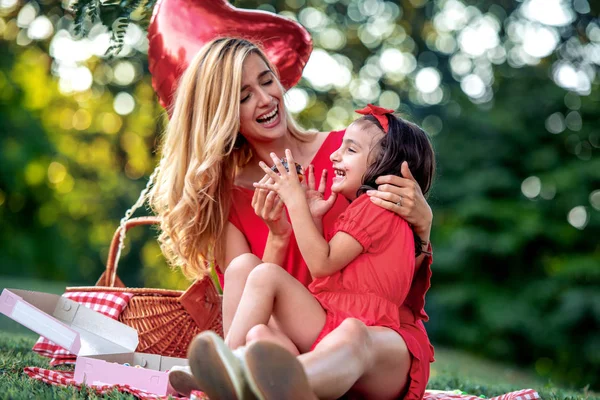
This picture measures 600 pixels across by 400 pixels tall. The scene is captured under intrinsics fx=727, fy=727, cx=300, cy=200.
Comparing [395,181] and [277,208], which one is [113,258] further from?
[395,181]

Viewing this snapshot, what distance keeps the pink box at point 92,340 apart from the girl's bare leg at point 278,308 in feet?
1.32

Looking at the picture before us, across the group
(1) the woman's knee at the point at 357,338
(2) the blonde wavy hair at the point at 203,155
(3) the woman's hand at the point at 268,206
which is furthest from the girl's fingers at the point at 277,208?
(1) the woman's knee at the point at 357,338

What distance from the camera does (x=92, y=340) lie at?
9.32 feet

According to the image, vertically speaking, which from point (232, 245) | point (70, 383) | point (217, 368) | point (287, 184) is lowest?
point (70, 383)

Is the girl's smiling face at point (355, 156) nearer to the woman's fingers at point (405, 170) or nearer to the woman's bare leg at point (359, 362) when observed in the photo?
the woman's fingers at point (405, 170)

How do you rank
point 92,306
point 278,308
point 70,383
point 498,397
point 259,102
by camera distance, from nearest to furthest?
point 278,308 < point 70,383 < point 498,397 < point 259,102 < point 92,306

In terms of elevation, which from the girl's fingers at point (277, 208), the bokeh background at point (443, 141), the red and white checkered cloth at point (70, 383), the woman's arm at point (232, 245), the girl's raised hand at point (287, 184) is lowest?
the bokeh background at point (443, 141)

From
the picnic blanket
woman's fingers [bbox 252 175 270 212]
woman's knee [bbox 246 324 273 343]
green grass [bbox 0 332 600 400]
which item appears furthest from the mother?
green grass [bbox 0 332 600 400]

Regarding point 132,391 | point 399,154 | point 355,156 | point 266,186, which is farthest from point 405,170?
point 132,391

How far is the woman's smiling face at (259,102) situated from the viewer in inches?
109

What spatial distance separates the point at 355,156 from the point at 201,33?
1.26m

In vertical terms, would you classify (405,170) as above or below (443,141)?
above

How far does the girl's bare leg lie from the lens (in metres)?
2.06

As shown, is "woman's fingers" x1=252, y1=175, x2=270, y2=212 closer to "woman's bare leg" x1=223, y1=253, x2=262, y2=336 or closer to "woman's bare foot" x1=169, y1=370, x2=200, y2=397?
"woman's bare leg" x1=223, y1=253, x2=262, y2=336
